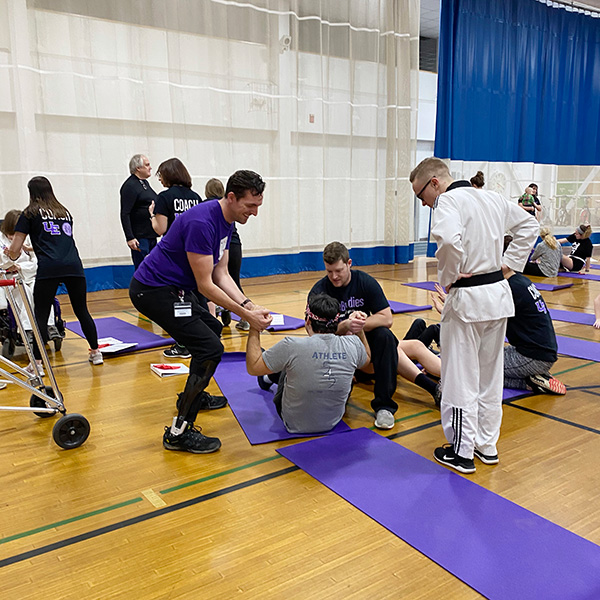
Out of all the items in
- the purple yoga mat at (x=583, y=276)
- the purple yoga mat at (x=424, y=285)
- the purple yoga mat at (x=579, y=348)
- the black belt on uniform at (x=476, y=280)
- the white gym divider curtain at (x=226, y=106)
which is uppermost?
the white gym divider curtain at (x=226, y=106)

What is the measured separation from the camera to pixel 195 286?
9.12ft

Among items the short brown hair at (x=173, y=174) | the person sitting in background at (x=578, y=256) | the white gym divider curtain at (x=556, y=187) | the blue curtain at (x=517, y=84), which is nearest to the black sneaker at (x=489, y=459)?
the short brown hair at (x=173, y=174)

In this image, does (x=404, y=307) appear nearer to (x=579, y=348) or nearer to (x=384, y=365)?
(x=579, y=348)

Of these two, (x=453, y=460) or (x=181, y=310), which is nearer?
(x=453, y=460)

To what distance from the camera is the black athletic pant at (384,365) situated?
3.08 m

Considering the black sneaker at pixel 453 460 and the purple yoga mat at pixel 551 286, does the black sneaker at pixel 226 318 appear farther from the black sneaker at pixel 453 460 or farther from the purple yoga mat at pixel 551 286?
the purple yoga mat at pixel 551 286

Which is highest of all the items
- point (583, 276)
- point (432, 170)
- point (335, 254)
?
point (432, 170)

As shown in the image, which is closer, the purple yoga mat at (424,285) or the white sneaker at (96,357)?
the white sneaker at (96,357)

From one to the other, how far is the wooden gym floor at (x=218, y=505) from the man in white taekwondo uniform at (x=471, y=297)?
0.21 meters

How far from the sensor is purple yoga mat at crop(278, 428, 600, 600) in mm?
1773

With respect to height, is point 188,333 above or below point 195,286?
below

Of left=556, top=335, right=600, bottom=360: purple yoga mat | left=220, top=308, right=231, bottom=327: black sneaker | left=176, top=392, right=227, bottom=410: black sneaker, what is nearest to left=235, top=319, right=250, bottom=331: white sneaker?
left=220, top=308, right=231, bottom=327: black sneaker

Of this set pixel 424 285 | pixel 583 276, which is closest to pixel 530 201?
pixel 583 276

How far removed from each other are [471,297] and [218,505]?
1.36 m
